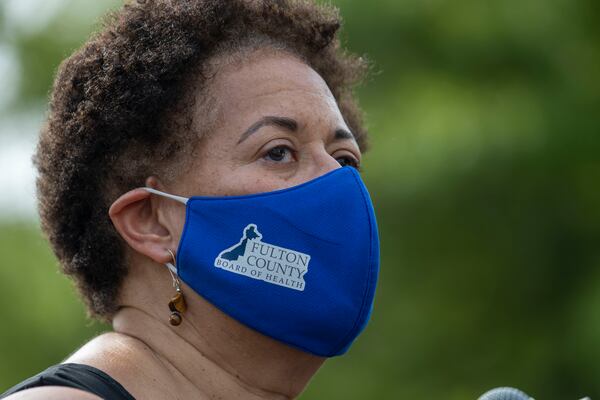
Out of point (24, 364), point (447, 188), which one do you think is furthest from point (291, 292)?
point (24, 364)

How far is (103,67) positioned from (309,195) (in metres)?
0.92

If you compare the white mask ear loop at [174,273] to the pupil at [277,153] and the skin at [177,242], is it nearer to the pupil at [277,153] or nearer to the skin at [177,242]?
the skin at [177,242]

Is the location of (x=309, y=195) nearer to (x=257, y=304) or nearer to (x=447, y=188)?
(x=257, y=304)

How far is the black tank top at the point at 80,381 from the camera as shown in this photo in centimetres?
Answer: 324

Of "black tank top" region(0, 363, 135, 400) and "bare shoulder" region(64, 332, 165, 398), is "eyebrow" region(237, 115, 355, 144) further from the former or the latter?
"black tank top" region(0, 363, 135, 400)

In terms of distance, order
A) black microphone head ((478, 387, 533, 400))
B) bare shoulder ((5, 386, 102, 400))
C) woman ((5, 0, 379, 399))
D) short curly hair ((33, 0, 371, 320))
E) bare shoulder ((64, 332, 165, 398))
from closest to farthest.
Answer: bare shoulder ((5, 386, 102, 400)) → black microphone head ((478, 387, 533, 400)) → bare shoulder ((64, 332, 165, 398)) → woman ((5, 0, 379, 399)) → short curly hair ((33, 0, 371, 320))

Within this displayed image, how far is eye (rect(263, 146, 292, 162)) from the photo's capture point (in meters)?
3.76

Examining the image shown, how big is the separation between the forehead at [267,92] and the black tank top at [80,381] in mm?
1015

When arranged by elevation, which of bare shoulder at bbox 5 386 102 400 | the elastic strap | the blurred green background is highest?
the blurred green background

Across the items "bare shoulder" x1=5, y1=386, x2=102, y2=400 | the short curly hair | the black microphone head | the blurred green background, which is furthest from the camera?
the blurred green background

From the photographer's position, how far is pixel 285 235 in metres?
3.59

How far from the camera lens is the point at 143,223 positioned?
12.4ft

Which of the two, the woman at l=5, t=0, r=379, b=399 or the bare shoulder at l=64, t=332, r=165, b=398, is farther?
the woman at l=5, t=0, r=379, b=399

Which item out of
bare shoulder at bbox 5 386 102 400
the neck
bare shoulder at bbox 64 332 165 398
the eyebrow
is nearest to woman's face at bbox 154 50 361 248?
the eyebrow
